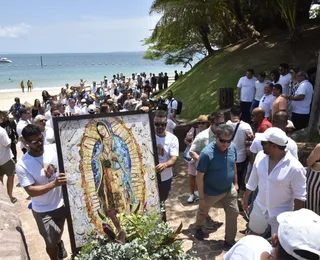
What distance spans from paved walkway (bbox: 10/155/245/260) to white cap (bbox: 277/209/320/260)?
2153 mm

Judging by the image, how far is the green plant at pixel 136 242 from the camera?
8.27ft

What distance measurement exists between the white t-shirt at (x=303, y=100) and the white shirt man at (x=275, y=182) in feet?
13.9

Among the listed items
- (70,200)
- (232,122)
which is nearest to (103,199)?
(70,200)

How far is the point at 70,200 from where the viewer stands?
10.9 ft

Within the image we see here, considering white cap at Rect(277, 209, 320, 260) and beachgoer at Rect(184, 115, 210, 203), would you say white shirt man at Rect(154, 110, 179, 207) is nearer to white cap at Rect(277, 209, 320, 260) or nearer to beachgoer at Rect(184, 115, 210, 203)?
beachgoer at Rect(184, 115, 210, 203)

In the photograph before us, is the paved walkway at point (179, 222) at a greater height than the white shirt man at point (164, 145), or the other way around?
the white shirt man at point (164, 145)

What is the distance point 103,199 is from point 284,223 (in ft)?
6.55

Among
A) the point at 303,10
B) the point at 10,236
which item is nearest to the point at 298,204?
the point at 10,236

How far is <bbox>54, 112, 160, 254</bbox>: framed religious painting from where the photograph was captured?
332 cm

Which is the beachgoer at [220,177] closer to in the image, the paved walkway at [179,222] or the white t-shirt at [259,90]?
the paved walkway at [179,222]

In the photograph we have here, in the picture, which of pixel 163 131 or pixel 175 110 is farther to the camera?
pixel 175 110

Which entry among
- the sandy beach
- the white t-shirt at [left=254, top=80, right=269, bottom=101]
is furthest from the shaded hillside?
the sandy beach

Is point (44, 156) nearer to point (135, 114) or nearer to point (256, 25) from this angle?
point (135, 114)

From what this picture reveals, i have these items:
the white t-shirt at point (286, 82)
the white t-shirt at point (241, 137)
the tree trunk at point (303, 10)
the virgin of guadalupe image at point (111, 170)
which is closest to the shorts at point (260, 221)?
the virgin of guadalupe image at point (111, 170)
